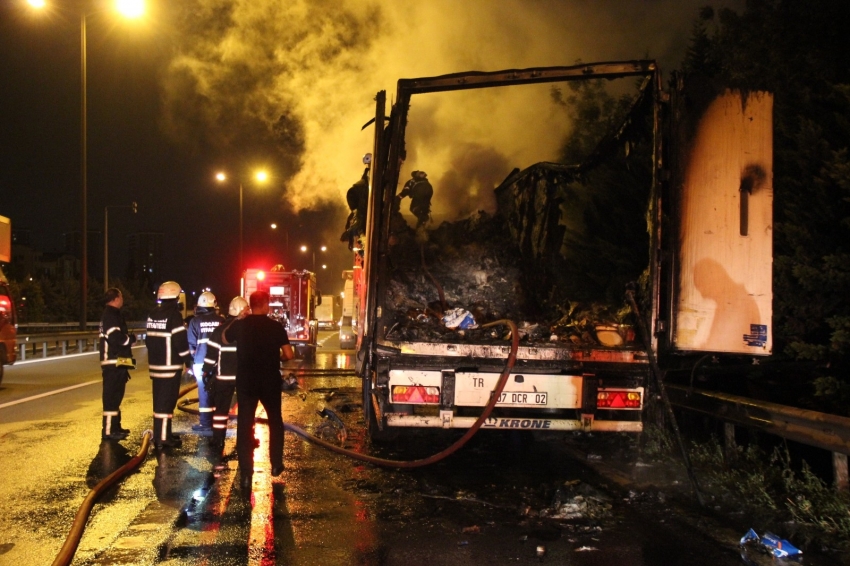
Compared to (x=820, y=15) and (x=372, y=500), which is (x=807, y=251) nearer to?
(x=820, y=15)

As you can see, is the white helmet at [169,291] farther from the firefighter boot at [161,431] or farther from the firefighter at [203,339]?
the firefighter boot at [161,431]

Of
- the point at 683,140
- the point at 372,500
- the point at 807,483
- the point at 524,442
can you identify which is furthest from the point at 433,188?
the point at 807,483

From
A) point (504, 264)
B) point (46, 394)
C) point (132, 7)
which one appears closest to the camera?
point (504, 264)

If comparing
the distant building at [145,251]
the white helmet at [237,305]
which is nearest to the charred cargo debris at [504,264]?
the white helmet at [237,305]

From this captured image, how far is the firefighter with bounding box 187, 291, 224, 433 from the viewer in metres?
7.96

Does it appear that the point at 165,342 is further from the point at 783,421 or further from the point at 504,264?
the point at 783,421

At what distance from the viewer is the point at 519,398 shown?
5.94m

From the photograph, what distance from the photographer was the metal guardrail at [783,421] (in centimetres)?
469

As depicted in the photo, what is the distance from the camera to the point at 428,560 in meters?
4.07

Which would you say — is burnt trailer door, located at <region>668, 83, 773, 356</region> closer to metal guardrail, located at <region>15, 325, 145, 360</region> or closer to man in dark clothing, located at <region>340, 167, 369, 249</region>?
man in dark clothing, located at <region>340, 167, 369, 249</region>

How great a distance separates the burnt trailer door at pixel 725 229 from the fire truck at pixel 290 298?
15694mm

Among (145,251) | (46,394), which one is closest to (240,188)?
(46,394)

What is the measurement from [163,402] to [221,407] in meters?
0.56

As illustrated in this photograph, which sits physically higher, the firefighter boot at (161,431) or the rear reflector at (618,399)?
the rear reflector at (618,399)
